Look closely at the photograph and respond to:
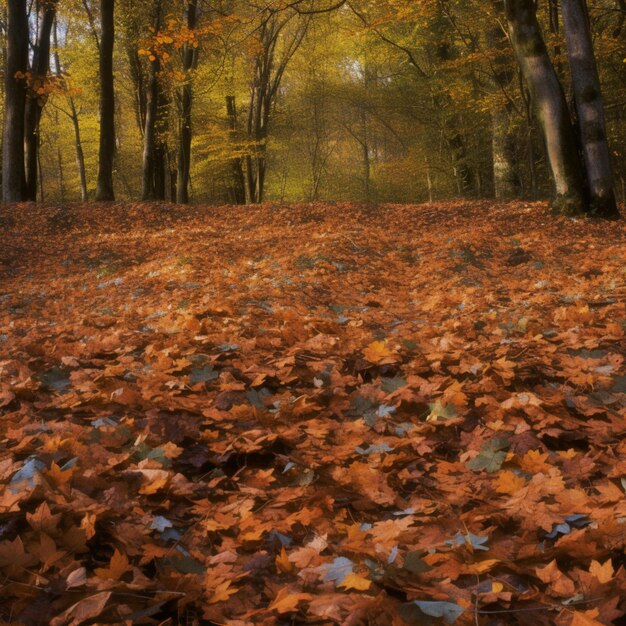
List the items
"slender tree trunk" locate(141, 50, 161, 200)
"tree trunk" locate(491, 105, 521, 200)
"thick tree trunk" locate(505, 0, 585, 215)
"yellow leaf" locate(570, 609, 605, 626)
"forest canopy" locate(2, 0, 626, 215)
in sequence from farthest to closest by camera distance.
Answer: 1. "slender tree trunk" locate(141, 50, 161, 200)
2. "tree trunk" locate(491, 105, 521, 200)
3. "forest canopy" locate(2, 0, 626, 215)
4. "thick tree trunk" locate(505, 0, 585, 215)
5. "yellow leaf" locate(570, 609, 605, 626)

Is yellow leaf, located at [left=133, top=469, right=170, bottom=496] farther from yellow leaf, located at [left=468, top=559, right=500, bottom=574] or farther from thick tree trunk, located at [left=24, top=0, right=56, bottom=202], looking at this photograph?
thick tree trunk, located at [left=24, top=0, right=56, bottom=202]

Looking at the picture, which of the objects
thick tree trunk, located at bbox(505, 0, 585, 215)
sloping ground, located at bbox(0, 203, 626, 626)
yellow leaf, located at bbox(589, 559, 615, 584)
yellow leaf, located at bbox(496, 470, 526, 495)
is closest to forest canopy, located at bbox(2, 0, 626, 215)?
thick tree trunk, located at bbox(505, 0, 585, 215)

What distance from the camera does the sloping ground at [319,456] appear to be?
5.36 feet

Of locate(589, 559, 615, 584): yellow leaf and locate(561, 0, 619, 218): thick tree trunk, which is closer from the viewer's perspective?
locate(589, 559, 615, 584): yellow leaf

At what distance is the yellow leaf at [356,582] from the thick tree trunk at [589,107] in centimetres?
912

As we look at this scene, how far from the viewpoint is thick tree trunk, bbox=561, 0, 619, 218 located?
885 centimetres

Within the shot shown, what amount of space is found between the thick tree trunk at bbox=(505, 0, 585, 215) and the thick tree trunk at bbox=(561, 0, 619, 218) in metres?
0.19

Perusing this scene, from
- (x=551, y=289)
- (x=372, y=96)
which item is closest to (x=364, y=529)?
(x=551, y=289)

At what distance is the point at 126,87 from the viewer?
28.6 m

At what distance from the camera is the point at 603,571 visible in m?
1.66

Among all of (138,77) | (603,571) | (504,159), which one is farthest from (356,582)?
(138,77)

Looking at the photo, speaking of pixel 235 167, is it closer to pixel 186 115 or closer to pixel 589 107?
pixel 186 115

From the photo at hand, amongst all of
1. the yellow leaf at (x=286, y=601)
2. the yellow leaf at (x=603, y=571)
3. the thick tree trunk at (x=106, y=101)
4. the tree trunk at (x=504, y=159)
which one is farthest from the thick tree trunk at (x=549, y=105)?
the thick tree trunk at (x=106, y=101)

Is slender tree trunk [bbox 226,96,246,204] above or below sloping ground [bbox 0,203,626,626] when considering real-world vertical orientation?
above
